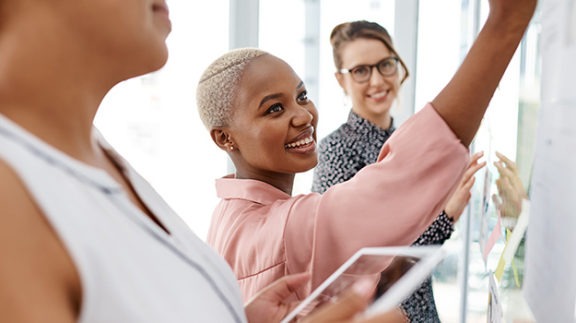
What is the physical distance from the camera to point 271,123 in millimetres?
1141

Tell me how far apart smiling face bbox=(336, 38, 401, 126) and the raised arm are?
1324 millimetres

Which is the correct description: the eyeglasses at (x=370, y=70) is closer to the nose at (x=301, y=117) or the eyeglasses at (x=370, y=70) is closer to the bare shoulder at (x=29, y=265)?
the nose at (x=301, y=117)

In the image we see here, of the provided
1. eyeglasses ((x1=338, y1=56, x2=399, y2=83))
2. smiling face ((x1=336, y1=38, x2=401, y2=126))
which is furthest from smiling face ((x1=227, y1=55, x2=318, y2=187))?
eyeglasses ((x1=338, y1=56, x2=399, y2=83))

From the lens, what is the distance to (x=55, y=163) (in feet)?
1.57

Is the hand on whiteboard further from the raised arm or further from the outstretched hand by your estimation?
the outstretched hand

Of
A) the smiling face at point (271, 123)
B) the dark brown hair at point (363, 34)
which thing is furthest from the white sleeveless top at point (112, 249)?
the dark brown hair at point (363, 34)

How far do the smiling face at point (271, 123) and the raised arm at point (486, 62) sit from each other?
0.37 meters

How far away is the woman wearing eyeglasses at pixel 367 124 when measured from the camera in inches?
72.2


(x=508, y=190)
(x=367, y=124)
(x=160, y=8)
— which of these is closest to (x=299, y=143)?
(x=508, y=190)

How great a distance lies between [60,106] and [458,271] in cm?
289

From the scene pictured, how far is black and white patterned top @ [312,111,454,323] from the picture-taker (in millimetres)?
1767

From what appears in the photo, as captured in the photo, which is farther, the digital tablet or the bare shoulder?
the digital tablet

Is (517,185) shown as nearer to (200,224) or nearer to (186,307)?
(186,307)

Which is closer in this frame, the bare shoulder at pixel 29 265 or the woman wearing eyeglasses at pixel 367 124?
the bare shoulder at pixel 29 265
